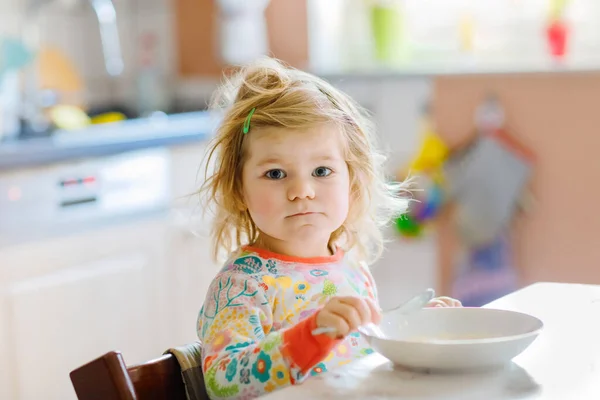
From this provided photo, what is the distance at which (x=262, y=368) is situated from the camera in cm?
116

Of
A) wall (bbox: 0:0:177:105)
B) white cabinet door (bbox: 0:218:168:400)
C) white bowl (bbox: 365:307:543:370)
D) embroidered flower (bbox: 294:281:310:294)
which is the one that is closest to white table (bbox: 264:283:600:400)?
white bowl (bbox: 365:307:543:370)

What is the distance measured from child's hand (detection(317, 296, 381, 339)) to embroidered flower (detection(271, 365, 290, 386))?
8 centimetres

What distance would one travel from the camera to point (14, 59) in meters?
2.85

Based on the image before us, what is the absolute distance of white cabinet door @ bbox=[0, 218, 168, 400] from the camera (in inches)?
93.9

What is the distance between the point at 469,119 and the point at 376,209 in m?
1.44

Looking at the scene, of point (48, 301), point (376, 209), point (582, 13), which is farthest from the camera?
point (582, 13)

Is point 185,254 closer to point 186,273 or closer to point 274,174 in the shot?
point 186,273

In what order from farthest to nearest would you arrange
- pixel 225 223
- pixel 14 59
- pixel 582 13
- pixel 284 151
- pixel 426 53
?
pixel 426 53, pixel 582 13, pixel 14 59, pixel 225 223, pixel 284 151

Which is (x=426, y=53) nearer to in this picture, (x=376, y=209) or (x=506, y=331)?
(x=376, y=209)

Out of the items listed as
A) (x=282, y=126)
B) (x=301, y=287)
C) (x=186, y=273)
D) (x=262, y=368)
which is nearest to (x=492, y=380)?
(x=262, y=368)

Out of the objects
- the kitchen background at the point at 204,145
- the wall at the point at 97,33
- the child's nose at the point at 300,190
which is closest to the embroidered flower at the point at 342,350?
the child's nose at the point at 300,190

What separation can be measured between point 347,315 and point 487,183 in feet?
6.38

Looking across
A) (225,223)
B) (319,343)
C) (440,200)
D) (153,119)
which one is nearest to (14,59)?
(153,119)

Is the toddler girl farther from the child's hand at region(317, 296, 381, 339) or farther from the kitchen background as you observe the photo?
the kitchen background
